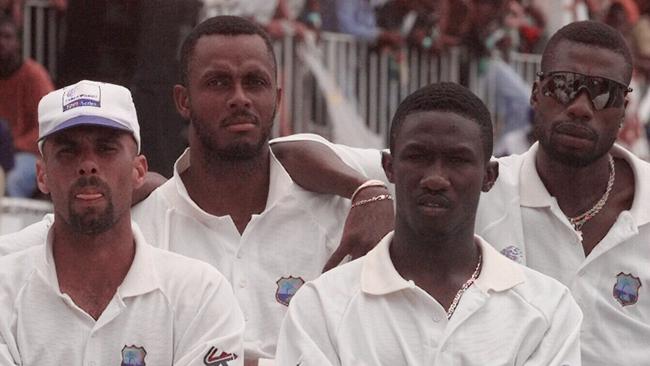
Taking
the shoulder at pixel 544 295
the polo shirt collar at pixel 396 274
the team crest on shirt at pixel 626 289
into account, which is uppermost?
the polo shirt collar at pixel 396 274

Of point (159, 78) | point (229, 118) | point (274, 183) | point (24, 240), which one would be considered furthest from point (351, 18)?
point (24, 240)

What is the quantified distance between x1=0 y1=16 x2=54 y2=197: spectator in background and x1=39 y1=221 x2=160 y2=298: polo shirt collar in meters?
5.43

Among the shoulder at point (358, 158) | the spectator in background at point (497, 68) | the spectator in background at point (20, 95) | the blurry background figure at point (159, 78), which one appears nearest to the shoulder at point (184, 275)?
the shoulder at point (358, 158)

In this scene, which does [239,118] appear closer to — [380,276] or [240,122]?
[240,122]

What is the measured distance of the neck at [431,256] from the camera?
662cm

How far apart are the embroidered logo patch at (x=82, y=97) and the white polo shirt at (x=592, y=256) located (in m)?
1.83

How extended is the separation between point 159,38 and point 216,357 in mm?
6189

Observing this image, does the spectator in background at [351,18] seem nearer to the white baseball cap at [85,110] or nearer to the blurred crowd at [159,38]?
the blurred crowd at [159,38]

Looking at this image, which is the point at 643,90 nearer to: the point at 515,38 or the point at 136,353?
the point at 515,38

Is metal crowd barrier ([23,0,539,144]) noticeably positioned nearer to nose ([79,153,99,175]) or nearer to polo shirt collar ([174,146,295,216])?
polo shirt collar ([174,146,295,216])

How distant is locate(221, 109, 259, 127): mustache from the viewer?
294 inches

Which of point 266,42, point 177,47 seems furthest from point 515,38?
point 266,42

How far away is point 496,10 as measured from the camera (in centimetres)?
1627

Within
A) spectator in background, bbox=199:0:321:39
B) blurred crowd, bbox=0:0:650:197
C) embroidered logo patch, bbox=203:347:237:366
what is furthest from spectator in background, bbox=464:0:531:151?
embroidered logo patch, bbox=203:347:237:366
